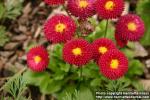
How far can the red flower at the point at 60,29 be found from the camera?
11.7 feet

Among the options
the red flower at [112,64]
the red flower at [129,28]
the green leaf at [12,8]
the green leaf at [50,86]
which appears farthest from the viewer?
the green leaf at [12,8]

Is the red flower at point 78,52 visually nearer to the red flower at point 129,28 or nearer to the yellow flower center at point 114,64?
the yellow flower center at point 114,64

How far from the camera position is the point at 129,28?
3.79 m

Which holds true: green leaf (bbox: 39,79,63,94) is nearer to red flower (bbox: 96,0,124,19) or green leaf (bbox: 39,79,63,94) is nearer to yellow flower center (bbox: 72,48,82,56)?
yellow flower center (bbox: 72,48,82,56)

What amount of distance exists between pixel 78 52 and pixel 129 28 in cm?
58

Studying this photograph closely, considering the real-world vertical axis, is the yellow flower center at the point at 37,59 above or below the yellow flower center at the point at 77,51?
below

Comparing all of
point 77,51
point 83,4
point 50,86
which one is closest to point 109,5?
point 83,4

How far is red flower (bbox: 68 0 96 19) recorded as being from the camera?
367 cm

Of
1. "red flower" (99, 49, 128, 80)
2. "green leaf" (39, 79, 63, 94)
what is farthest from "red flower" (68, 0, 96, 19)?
"green leaf" (39, 79, 63, 94)

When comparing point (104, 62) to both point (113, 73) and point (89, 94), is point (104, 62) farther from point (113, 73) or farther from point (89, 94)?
point (89, 94)

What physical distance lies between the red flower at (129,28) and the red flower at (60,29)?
0.44 meters

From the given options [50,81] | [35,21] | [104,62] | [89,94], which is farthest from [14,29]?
[104,62]

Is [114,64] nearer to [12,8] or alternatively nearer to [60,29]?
[60,29]

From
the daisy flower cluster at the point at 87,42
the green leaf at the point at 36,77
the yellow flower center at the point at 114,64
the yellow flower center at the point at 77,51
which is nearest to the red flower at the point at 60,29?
the daisy flower cluster at the point at 87,42
